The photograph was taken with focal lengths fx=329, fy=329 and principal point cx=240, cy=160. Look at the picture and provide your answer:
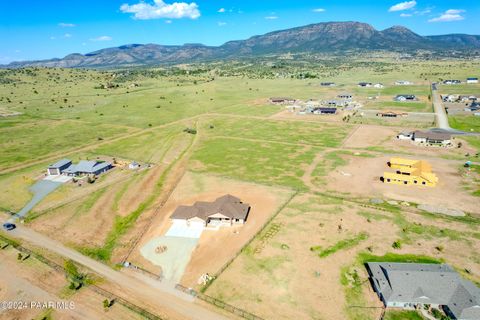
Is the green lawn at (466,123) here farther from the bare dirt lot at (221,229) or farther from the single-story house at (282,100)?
the bare dirt lot at (221,229)

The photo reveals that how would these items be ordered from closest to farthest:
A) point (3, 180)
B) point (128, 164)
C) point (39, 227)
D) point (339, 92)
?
point (39, 227), point (3, 180), point (128, 164), point (339, 92)

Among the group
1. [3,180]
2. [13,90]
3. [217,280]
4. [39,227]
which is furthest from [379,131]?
[13,90]

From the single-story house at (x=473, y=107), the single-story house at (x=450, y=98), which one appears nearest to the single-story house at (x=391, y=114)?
the single-story house at (x=473, y=107)

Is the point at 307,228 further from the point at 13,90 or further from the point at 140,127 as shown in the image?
the point at 13,90

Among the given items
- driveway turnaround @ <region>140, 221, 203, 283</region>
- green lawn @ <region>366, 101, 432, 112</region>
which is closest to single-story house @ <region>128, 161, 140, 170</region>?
driveway turnaround @ <region>140, 221, 203, 283</region>

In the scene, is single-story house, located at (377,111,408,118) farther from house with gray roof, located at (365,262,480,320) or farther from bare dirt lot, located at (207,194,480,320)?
house with gray roof, located at (365,262,480,320)

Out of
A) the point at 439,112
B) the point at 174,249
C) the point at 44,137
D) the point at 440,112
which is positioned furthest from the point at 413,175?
the point at 44,137

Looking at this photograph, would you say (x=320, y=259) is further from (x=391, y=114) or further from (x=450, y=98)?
(x=450, y=98)

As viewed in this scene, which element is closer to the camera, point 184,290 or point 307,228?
point 184,290
